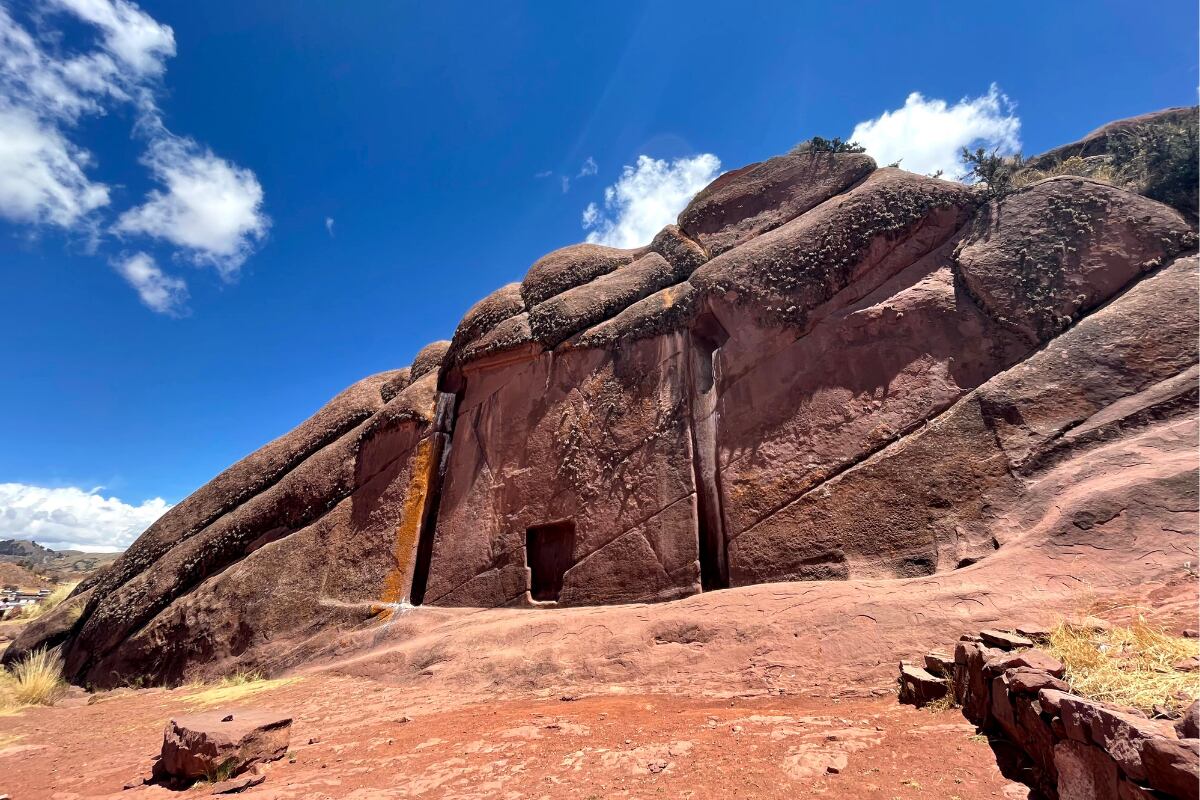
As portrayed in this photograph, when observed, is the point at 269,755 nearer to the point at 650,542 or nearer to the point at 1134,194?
the point at 650,542

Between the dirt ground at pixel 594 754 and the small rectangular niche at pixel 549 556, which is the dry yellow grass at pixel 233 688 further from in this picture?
the small rectangular niche at pixel 549 556

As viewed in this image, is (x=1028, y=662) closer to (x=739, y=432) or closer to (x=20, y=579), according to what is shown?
(x=739, y=432)

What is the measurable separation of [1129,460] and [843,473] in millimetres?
2960

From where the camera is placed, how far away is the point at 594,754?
15.0ft

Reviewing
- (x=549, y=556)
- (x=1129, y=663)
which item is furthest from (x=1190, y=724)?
(x=549, y=556)

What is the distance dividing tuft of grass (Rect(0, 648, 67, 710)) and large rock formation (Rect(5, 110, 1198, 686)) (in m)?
0.54

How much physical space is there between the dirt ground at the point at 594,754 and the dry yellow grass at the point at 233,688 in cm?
170

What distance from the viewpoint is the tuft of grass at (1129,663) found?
3.03 meters

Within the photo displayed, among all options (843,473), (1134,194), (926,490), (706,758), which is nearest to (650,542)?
(843,473)

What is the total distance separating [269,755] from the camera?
5.20 metres

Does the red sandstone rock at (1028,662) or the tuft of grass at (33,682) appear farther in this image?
the tuft of grass at (33,682)

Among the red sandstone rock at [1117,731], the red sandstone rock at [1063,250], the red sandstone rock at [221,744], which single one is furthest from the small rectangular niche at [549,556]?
the red sandstone rock at [1117,731]

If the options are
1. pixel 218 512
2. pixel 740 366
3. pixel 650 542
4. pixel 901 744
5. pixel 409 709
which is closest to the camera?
pixel 901 744

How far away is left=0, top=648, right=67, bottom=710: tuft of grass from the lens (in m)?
10.2
